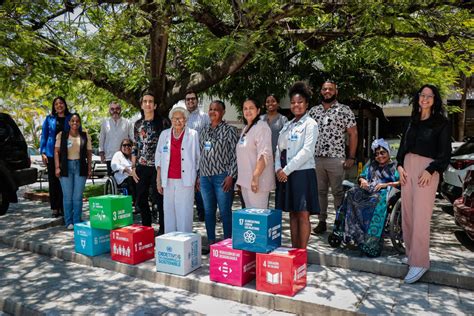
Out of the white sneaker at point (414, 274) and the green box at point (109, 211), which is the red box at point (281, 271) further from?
the green box at point (109, 211)

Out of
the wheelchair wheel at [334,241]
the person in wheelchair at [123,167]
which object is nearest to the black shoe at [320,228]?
the wheelchair wheel at [334,241]

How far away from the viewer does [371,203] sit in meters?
4.90

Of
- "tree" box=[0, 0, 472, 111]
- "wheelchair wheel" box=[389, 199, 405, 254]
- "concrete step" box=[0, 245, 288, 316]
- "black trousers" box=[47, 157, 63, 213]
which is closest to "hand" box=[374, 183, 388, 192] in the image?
"wheelchair wheel" box=[389, 199, 405, 254]

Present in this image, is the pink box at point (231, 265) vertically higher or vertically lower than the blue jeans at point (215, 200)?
lower

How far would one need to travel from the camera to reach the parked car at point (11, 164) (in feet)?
26.0

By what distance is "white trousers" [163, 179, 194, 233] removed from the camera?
5.26 m

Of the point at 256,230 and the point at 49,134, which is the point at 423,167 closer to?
the point at 256,230

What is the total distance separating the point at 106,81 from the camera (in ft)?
28.6

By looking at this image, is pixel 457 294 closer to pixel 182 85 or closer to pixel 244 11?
pixel 244 11

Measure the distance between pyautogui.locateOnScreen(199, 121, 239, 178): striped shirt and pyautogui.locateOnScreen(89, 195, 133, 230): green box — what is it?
1.09 m

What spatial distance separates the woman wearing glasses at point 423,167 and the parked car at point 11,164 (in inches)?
277

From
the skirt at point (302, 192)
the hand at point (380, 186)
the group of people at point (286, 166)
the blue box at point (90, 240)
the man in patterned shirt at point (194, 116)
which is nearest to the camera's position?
the group of people at point (286, 166)

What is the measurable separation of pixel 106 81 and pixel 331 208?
5423 mm

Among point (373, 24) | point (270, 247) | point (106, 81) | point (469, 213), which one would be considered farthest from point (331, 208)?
point (106, 81)
